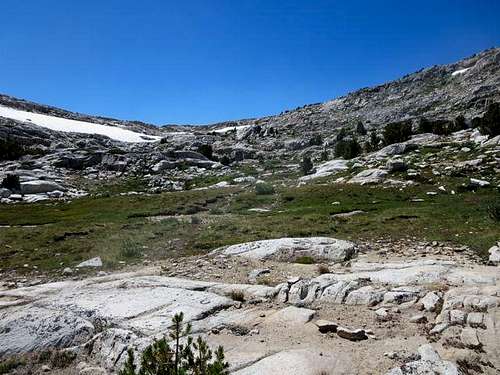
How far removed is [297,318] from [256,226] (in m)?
16.3

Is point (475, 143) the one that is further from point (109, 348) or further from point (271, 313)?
point (109, 348)

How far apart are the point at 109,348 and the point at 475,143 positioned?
5784 centimetres

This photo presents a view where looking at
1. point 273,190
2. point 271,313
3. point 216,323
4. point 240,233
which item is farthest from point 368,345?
point 273,190

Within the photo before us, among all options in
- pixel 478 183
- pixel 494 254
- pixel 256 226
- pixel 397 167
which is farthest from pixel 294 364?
pixel 397 167

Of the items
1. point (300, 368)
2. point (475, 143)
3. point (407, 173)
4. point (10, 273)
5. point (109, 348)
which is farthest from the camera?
point (475, 143)

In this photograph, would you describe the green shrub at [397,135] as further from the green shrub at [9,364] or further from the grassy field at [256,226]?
the green shrub at [9,364]

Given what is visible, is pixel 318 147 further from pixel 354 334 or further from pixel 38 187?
pixel 354 334

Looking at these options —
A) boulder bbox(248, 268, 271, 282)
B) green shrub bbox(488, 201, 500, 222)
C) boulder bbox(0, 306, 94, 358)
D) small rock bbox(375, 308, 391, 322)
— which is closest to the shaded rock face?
boulder bbox(248, 268, 271, 282)

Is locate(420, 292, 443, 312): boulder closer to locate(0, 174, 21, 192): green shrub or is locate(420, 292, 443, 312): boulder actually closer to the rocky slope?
the rocky slope

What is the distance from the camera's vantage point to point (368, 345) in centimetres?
923

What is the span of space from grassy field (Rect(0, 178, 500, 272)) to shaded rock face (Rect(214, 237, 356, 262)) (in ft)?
10.6

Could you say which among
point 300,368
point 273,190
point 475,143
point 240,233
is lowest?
point 300,368

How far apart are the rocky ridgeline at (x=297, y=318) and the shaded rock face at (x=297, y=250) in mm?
2254

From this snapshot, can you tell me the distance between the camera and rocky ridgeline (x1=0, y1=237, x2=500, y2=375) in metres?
8.62
